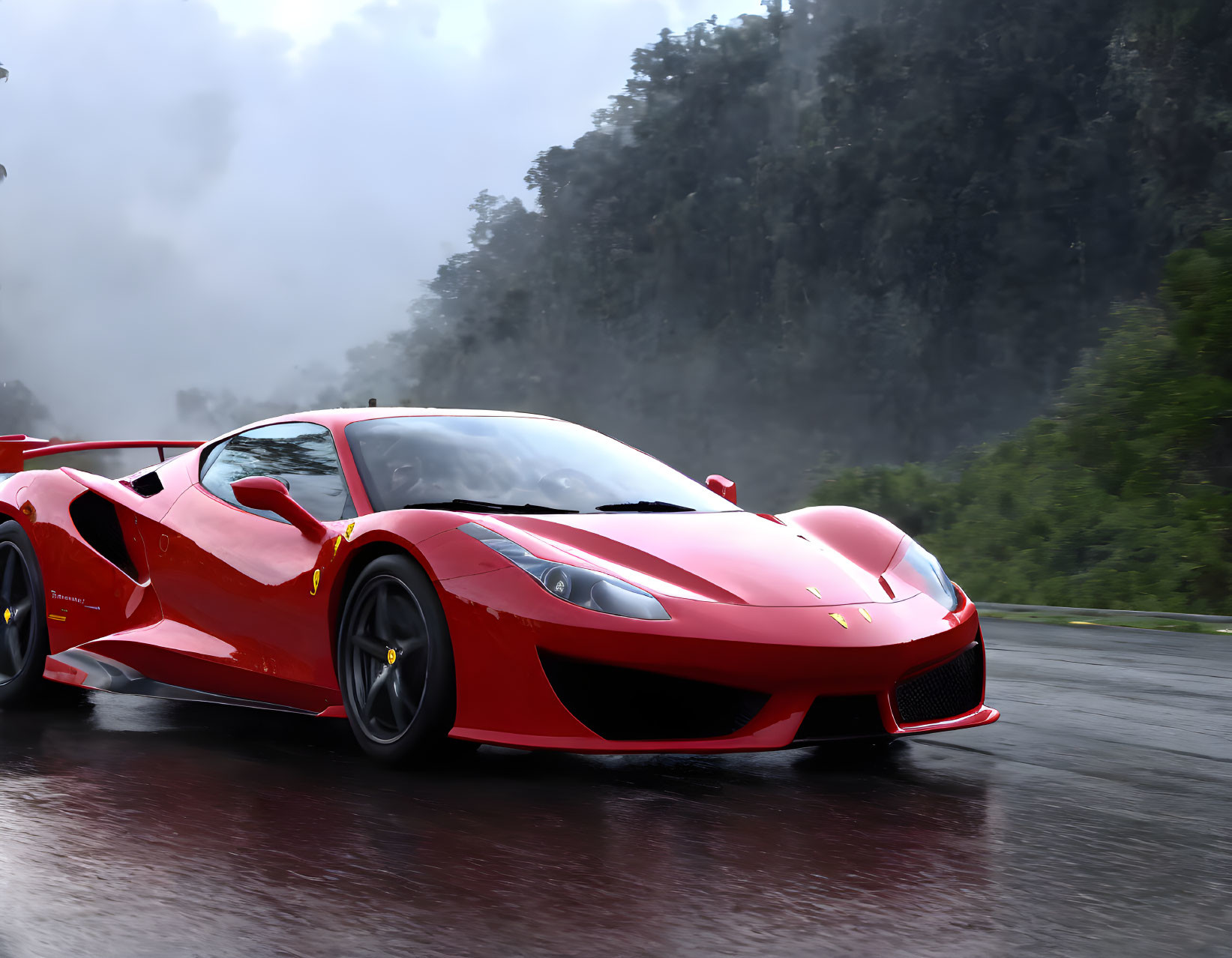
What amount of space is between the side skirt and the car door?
0.12 ft

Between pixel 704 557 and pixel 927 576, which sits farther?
pixel 927 576

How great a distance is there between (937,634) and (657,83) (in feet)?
153

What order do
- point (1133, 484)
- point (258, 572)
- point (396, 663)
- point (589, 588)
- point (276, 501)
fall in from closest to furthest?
point (589, 588)
point (396, 663)
point (276, 501)
point (258, 572)
point (1133, 484)

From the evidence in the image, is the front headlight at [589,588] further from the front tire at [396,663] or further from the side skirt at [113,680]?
the side skirt at [113,680]

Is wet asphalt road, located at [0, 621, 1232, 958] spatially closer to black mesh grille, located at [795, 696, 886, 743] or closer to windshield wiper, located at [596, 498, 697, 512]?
black mesh grille, located at [795, 696, 886, 743]

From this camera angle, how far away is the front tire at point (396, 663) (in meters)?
4.72

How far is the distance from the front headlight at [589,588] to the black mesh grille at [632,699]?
6.7 inches

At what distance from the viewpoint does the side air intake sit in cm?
618

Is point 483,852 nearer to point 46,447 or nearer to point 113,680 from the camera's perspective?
point 113,680

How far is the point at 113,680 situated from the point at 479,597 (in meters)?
2.03

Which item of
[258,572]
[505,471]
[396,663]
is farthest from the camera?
[505,471]

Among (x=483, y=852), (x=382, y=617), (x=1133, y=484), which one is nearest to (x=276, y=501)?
(x=382, y=617)

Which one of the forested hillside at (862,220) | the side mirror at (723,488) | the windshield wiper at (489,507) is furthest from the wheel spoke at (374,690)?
the forested hillside at (862,220)

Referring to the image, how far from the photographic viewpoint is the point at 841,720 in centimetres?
463
